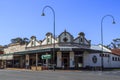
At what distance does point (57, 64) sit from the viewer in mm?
62438

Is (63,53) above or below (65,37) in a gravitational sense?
below

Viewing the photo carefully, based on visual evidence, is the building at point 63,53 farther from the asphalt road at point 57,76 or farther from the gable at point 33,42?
the asphalt road at point 57,76

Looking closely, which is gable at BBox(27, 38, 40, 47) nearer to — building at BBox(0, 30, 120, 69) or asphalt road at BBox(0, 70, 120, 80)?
building at BBox(0, 30, 120, 69)

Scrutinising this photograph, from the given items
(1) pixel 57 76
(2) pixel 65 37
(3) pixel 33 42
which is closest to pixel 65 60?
(2) pixel 65 37

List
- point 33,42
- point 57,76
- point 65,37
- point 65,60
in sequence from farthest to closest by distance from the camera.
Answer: point 33,42 → point 65,37 → point 65,60 → point 57,76

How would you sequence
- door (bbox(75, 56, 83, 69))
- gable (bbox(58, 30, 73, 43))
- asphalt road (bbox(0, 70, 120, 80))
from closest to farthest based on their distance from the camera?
1. asphalt road (bbox(0, 70, 120, 80))
2. gable (bbox(58, 30, 73, 43))
3. door (bbox(75, 56, 83, 69))

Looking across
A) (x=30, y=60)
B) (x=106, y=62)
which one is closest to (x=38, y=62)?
(x=30, y=60)

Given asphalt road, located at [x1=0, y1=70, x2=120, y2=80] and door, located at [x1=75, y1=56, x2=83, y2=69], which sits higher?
door, located at [x1=75, y1=56, x2=83, y2=69]

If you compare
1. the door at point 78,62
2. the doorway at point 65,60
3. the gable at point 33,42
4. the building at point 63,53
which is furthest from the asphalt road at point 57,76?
the gable at point 33,42

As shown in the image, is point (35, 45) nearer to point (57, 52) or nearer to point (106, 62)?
point (57, 52)

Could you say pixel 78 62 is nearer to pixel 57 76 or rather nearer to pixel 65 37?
pixel 65 37

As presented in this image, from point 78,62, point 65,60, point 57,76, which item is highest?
point 65,60

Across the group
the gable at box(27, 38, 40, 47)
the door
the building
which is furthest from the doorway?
the gable at box(27, 38, 40, 47)

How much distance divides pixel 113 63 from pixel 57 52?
19.8 m
